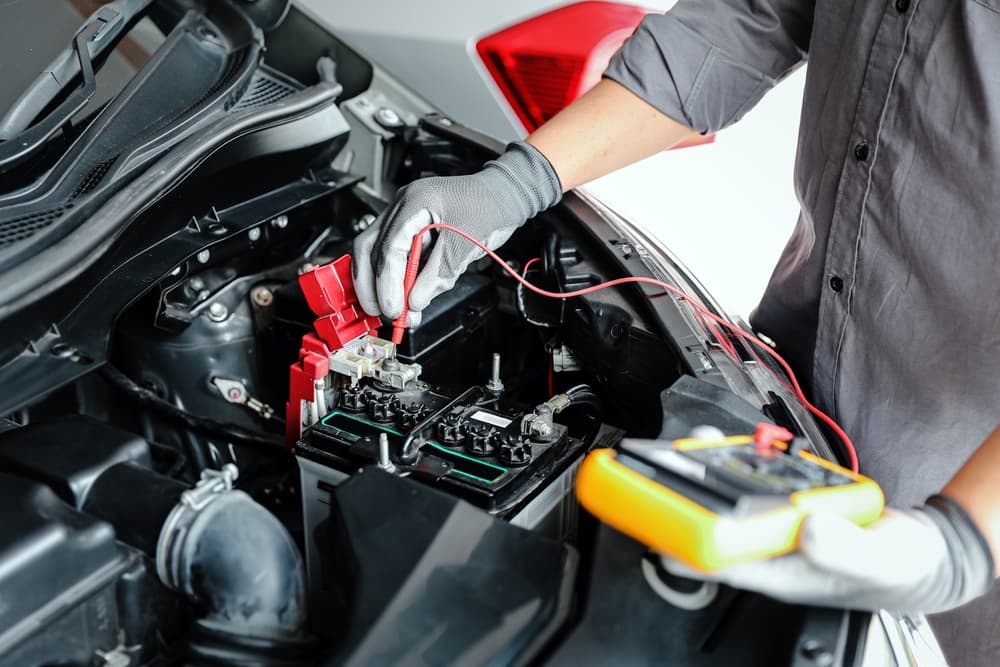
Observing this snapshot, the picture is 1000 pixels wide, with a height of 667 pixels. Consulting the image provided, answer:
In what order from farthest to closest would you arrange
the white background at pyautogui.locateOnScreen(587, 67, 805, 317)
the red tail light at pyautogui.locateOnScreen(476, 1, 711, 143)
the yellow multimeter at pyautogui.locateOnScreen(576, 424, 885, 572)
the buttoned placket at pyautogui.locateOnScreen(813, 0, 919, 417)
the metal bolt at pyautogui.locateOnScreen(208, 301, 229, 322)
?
the white background at pyautogui.locateOnScreen(587, 67, 805, 317) < the red tail light at pyautogui.locateOnScreen(476, 1, 711, 143) < the metal bolt at pyautogui.locateOnScreen(208, 301, 229, 322) < the buttoned placket at pyautogui.locateOnScreen(813, 0, 919, 417) < the yellow multimeter at pyautogui.locateOnScreen(576, 424, 885, 572)

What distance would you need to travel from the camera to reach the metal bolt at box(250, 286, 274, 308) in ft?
4.68

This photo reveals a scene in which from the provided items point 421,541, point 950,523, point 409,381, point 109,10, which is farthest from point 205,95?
point 950,523

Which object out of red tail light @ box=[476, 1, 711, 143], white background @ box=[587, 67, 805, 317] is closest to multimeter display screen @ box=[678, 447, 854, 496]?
red tail light @ box=[476, 1, 711, 143]

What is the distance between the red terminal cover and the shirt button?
731 millimetres

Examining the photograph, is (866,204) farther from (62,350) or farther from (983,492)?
(62,350)

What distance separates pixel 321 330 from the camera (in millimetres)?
1245

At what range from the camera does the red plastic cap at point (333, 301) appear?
124cm

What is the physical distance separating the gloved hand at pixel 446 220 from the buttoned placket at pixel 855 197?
1.41 feet

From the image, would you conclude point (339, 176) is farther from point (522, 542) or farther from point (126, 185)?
point (522, 542)

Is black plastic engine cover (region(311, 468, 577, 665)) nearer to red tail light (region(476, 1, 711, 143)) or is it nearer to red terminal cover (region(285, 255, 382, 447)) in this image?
red terminal cover (region(285, 255, 382, 447))

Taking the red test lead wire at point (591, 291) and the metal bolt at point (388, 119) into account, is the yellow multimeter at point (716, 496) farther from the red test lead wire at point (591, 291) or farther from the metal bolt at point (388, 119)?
the metal bolt at point (388, 119)

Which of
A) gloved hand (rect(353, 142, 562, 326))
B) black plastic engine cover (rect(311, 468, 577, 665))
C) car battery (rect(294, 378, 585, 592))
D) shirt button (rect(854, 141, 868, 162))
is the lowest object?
car battery (rect(294, 378, 585, 592))

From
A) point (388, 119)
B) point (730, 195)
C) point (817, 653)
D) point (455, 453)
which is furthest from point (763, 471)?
point (730, 195)

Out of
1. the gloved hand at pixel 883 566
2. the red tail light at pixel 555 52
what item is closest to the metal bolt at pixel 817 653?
the gloved hand at pixel 883 566
